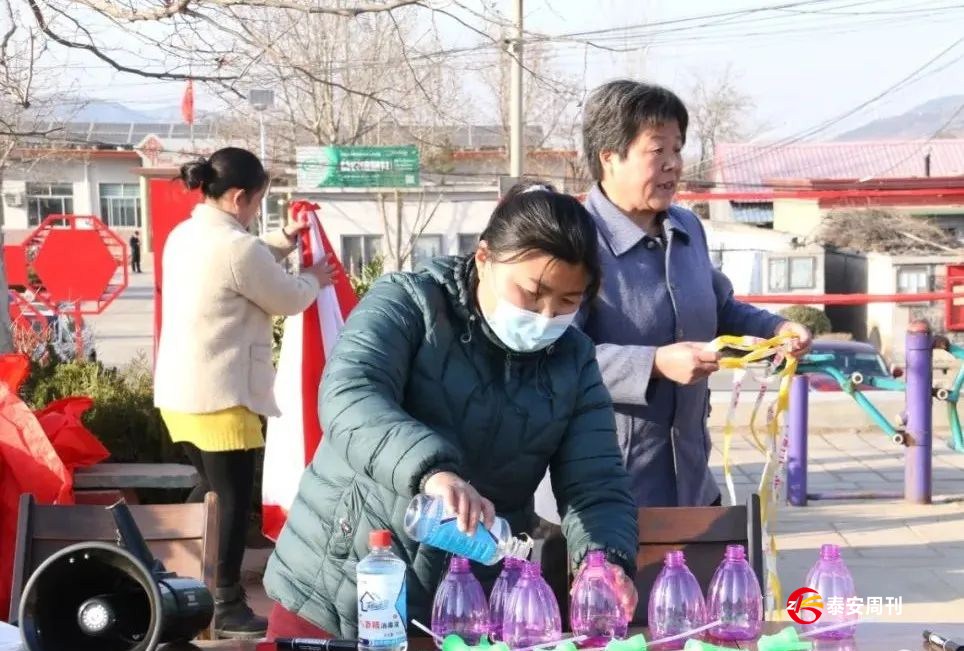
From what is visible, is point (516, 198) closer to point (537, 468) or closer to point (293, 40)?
point (537, 468)

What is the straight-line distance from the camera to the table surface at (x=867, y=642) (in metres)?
2.23

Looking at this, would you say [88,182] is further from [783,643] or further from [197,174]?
[783,643]

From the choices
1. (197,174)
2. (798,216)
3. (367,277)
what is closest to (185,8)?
Result: (197,174)

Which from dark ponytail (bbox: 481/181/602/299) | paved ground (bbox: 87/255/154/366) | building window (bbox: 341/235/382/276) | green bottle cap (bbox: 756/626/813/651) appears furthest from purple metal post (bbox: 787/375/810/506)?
building window (bbox: 341/235/382/276)

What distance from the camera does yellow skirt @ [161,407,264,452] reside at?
4.29 metres

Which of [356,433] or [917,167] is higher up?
[917,167]

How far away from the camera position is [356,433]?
2.03m

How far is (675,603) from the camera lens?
237 cm

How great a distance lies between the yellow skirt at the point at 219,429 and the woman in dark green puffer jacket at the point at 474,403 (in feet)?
6.44

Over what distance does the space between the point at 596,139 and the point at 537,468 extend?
109cm

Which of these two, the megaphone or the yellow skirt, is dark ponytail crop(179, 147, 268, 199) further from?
the megaphone

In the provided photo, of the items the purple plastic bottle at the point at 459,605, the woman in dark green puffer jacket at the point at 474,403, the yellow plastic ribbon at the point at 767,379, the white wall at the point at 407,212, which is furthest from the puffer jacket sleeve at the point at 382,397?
the white wall at the point at 407,212

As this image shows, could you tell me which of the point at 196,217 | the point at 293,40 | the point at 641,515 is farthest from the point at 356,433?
the point at 293,40

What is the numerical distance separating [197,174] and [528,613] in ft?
8.78
